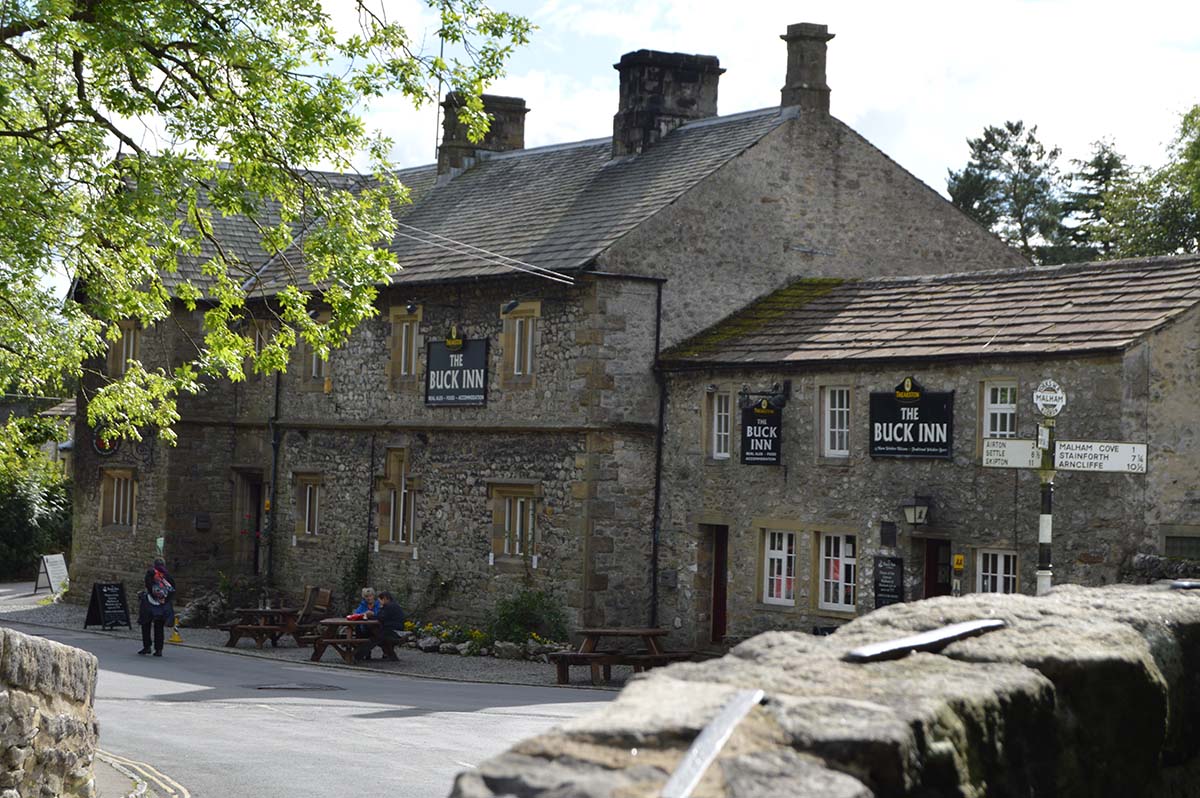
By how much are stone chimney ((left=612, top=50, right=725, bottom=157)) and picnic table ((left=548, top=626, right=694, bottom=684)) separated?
11276 mm

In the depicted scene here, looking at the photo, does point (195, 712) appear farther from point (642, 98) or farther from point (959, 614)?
point (642, 98)

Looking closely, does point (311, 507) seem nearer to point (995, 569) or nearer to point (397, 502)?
point (397, 502)

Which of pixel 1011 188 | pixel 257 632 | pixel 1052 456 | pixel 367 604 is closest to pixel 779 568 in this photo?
pixel 1052 456

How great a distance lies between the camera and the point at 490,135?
38.0 meters

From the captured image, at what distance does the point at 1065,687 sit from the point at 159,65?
39.7 ft

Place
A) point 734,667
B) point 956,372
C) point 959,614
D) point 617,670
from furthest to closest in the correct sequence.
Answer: point 617,670
point 956,372
point 959,614
point 734,667

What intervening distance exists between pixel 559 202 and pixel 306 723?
15.6m

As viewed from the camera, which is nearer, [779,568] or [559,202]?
[779,568]

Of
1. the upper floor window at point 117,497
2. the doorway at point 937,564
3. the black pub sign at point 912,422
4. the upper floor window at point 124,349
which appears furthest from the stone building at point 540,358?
the doorway at point 937,564

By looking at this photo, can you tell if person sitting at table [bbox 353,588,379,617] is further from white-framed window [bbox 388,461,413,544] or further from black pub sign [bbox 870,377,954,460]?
black pub sign [bbox 870,377,954,460]

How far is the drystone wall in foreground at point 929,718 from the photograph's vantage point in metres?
3.37

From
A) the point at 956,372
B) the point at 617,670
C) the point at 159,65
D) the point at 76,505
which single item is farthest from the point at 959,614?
the point at 76,505

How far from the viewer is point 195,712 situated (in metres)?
18.6

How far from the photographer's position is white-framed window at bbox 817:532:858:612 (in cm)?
2358
